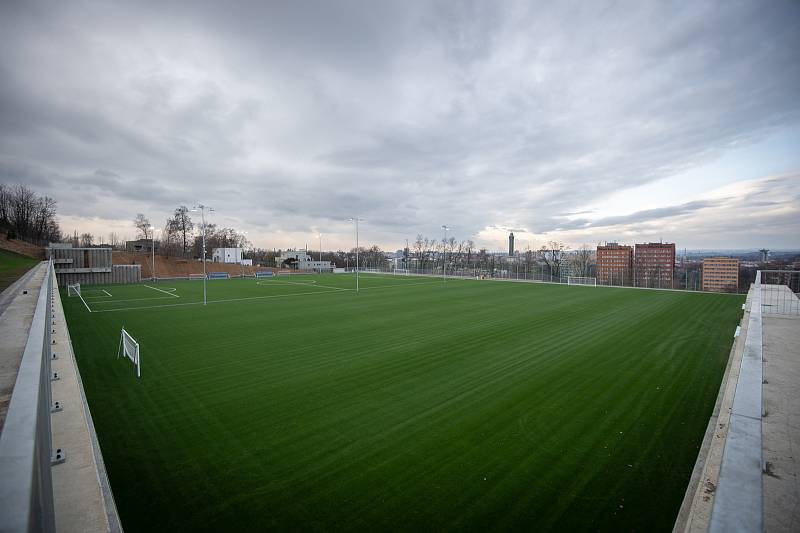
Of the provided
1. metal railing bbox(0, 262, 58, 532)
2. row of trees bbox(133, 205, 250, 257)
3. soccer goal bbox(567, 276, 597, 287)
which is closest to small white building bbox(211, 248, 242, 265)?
row of trees bbox(133, 205, 250, 257)

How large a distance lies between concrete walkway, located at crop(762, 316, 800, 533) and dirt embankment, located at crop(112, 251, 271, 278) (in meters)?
70.7

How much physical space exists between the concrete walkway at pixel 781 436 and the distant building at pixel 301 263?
75911mm

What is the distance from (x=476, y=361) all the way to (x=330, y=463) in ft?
22.0

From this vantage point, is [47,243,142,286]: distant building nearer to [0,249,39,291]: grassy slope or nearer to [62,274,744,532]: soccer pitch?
[0,249,39,291]: grassy slope

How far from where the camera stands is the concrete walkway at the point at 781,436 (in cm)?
394

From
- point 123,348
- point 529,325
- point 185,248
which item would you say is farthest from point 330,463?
point 185,248

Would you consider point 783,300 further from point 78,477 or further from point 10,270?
point 10,270

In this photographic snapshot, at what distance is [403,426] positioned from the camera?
7.48 meters

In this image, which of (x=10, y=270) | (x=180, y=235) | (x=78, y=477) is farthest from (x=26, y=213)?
(x=78, y=477)

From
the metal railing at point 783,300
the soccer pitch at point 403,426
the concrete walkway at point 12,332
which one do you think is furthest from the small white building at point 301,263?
the metal railing at point 783,300

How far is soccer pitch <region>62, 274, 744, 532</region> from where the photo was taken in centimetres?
511

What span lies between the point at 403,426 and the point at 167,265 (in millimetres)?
73739

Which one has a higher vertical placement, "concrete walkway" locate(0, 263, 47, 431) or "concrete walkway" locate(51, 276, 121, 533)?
"concrete walkway" locate(0, 263, 47, 431)

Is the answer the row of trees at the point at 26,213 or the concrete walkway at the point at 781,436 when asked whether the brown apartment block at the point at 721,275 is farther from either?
the row of trees at the point at 26,213
